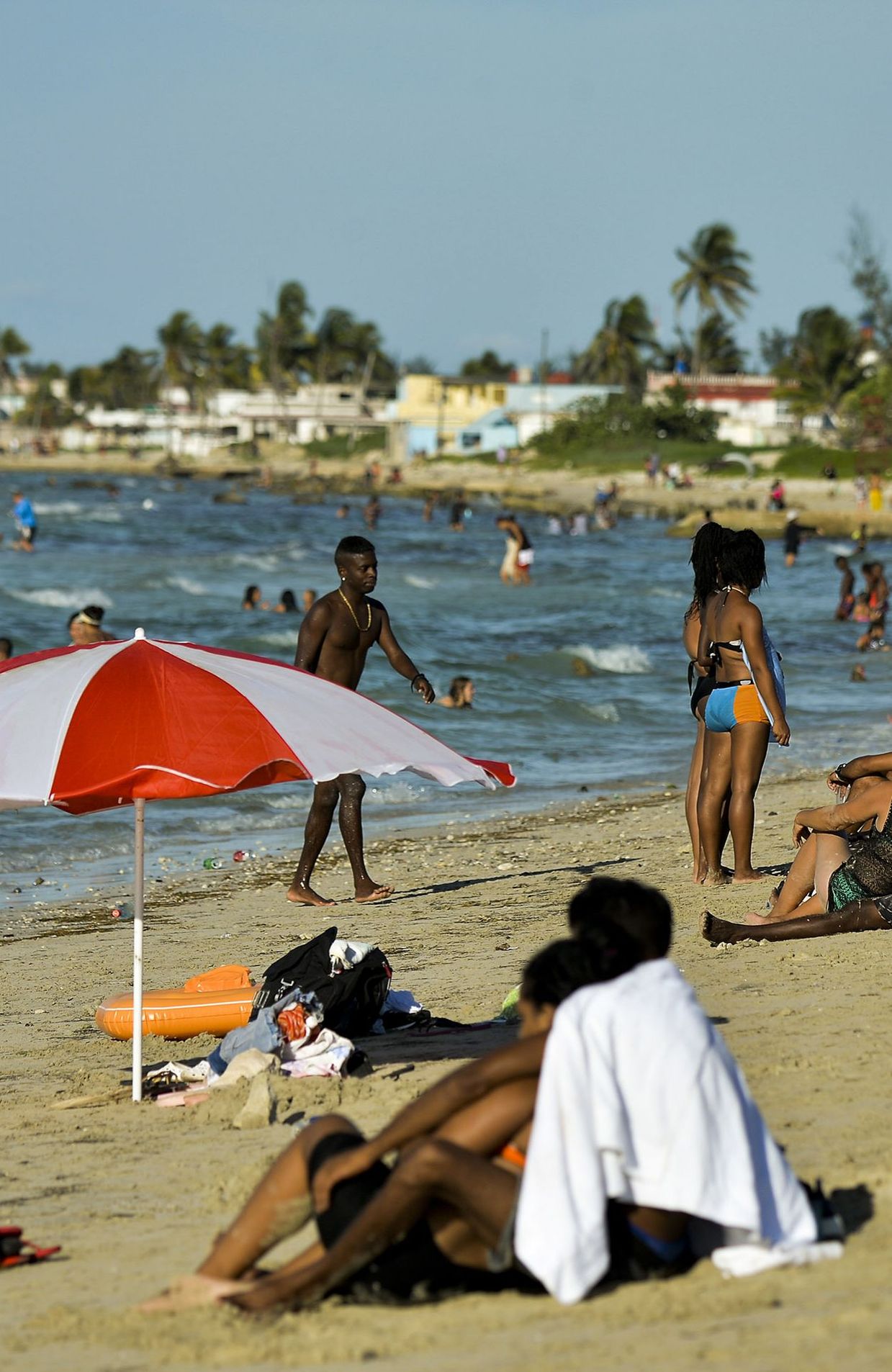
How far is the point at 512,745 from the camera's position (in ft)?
53.3

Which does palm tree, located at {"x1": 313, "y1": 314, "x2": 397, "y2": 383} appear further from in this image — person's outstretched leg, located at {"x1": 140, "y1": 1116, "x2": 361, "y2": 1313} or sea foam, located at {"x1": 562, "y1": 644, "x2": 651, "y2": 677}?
person's outstretched leg, located at {"x1": 140, "y1": 1116, "x2": 361, "y2": 1313}

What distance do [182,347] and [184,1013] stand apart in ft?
466

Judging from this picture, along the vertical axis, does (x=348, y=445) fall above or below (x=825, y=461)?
above


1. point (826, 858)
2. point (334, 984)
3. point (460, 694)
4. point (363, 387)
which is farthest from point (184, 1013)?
point (363, 387)

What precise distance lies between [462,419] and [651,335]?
1270 cm

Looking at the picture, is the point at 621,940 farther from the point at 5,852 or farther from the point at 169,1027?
the point at 5,852

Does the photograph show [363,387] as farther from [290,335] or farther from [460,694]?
[460,694]

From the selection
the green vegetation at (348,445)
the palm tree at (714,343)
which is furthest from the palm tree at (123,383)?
the palm tree at (714,343)

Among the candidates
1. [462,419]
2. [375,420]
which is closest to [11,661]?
[462,419]

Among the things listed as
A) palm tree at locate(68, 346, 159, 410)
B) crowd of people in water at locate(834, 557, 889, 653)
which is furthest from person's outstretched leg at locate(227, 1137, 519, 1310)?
palm tree at locate(68, 346, 159, 410)

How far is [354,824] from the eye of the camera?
8.76 m

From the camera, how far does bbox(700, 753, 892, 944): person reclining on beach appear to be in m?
6.84

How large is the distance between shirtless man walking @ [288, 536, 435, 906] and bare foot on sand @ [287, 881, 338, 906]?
24 centimetres

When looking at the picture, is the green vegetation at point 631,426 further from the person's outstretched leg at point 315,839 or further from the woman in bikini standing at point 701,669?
the woman in bikini standing at point 701,669
